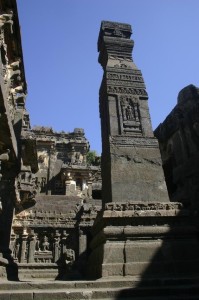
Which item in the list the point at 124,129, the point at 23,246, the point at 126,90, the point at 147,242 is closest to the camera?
the point at 147,242

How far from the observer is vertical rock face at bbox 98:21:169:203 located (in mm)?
5082

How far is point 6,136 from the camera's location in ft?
20.8

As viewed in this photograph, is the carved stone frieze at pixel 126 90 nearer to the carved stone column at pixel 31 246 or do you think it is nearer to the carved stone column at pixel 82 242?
the carved stone column at pixel 82 242

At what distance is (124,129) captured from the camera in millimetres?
5875

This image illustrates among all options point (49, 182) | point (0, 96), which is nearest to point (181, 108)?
point (0, 96)

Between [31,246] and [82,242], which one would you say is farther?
[82,242]

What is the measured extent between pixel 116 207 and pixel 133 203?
316 mm

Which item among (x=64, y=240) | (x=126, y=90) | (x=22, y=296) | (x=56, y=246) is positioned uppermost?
(x=126, y=90)

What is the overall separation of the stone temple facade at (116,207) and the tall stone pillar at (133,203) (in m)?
0.02

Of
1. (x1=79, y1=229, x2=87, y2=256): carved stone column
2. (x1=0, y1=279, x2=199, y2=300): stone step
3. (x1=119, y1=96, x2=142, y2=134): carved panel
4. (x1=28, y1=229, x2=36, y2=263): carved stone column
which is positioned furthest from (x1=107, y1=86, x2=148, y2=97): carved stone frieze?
(x1=28, y1=229, x2=36, y2=263): carved stone column

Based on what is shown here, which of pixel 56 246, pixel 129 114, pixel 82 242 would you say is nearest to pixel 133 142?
pixel 129 114

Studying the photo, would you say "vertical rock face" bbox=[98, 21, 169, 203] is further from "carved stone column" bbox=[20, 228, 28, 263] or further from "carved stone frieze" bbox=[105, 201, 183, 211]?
"carved stone column" bbox=[20, 228, 28, 263]

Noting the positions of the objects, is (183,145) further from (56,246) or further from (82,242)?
(56,246)

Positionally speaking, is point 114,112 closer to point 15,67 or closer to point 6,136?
point 6,136
